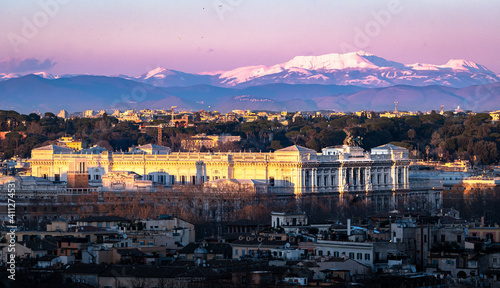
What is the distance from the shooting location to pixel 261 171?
112438mm

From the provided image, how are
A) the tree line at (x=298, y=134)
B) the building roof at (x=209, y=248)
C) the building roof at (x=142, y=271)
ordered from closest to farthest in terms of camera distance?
the building roof at (x=142, y=271) → the building roof at (x=209, y=248) → the tree line at (x=298, y=134)

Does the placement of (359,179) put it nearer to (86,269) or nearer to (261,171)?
(261,171)

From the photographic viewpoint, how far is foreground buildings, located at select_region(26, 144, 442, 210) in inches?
4326

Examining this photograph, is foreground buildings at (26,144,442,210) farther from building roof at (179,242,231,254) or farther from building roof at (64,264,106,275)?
building roof at (64,264,106,275)

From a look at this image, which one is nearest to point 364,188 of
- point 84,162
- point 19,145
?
point 84,162

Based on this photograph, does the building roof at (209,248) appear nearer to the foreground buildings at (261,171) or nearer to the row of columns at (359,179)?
the foreground buildings at (261,171)

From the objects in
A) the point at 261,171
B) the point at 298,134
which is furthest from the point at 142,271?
the point at 298,134

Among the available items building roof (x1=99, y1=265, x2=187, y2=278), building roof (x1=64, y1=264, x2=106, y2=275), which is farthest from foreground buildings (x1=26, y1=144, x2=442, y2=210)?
building roof (x1=99, y1=265, x2=187, y2=278)

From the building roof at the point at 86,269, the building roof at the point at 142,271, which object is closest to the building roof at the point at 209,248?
the building roof at the point at 86,269

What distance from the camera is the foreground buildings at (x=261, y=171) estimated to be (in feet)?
360

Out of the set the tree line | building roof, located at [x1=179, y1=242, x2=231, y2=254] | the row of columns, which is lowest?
building roof, located at [x1=179, y1=242, x2=231, y2=254]

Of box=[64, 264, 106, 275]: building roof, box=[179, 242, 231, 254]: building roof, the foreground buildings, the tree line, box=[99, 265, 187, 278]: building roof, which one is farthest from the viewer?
the tree line

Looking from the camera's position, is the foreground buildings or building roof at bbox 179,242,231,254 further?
the foreground buildings

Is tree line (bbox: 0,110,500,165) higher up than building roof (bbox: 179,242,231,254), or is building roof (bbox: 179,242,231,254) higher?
tree line (bbox: 0,110,500,165)
